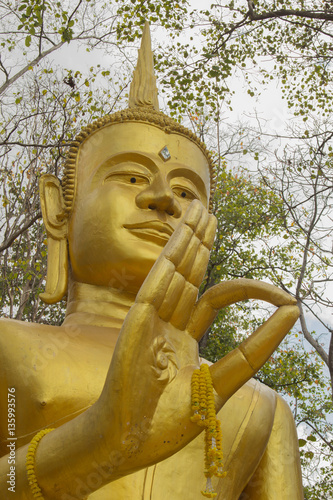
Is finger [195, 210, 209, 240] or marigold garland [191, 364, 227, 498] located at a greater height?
finger [195, 210, 209, 240]

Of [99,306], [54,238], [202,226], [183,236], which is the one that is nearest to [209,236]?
[202,226]

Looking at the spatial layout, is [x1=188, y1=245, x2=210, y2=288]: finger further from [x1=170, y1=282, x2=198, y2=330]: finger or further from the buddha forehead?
the buddha forehead

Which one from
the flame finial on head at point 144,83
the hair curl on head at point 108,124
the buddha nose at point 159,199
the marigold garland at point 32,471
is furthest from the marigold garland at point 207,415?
the flame finial on head at point 144,83

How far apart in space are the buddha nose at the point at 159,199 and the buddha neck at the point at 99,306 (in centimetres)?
50

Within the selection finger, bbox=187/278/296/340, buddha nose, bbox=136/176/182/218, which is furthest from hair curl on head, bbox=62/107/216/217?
finger, bbox=187/278/296/340

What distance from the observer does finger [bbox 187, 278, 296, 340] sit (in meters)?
2.27

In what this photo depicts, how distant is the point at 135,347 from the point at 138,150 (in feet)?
5.70

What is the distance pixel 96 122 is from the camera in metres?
3.70

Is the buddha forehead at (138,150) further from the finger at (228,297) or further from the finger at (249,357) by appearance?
the finger at (249,357)

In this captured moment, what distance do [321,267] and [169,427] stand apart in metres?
6.42

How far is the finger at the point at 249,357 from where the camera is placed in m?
2.07

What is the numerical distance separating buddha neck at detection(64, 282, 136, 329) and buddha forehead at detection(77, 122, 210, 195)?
63 centimetres

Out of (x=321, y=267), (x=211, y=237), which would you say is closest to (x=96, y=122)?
(x=211, y=237)

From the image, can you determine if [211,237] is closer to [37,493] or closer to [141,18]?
[37,493]
